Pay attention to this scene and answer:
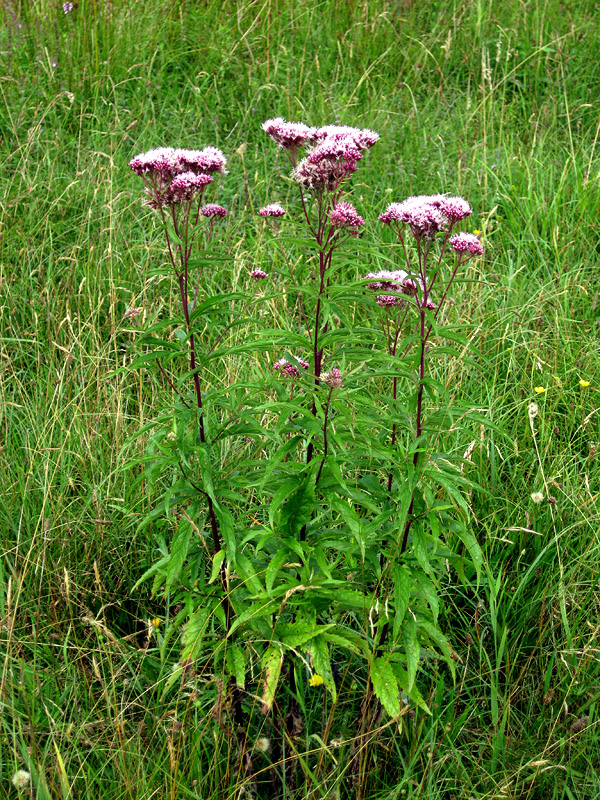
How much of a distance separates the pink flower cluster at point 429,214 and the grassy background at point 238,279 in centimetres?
54

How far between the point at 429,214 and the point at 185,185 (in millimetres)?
628

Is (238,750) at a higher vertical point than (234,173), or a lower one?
lower

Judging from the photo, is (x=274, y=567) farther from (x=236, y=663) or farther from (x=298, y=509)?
(x=236, y=663)

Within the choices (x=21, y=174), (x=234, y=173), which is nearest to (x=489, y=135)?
(x=234, y=173)

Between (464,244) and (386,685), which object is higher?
(464,244)

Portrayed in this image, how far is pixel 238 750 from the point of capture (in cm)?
208

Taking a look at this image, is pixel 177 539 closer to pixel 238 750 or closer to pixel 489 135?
pixel 238 750

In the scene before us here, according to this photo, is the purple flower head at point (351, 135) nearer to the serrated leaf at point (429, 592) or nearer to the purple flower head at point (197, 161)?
the purple flower head at point (197, 161)

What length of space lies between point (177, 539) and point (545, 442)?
66.0 inches

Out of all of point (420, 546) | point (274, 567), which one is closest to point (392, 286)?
point (420, 546)

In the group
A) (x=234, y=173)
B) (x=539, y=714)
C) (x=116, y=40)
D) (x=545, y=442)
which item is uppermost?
(x=116, y=40)

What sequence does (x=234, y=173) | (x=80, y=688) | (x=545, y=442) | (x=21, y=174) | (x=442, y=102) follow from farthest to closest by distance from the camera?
(x=442, y=102), (x=234, y=173), (x=21, y=174), (x=545, y=442), (x=80, y=688)

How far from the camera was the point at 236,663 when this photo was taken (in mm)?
1940

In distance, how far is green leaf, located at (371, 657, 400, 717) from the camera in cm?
183
